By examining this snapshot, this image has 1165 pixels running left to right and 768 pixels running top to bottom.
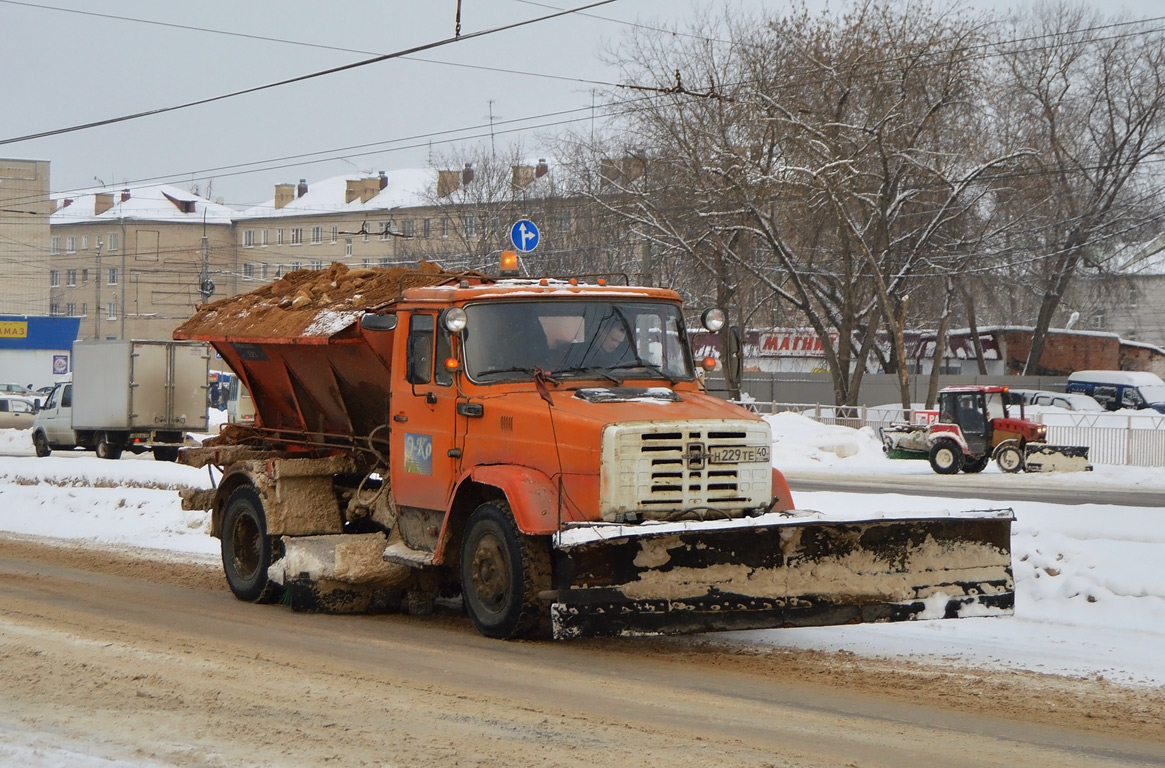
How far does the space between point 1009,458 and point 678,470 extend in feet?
77.8

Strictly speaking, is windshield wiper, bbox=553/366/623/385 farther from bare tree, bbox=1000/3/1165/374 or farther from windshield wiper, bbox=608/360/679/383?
bare tree, bbox=1000/3/1165/374

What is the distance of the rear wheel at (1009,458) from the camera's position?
30.4m

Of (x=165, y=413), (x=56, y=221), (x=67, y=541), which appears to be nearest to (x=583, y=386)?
(x=67, y=541)

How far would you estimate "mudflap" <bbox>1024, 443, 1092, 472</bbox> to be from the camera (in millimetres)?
29578

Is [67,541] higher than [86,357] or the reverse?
the reverse

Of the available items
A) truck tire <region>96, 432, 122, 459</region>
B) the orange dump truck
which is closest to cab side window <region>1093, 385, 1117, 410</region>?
truck tire <region>96, 432, 122, 459</region>

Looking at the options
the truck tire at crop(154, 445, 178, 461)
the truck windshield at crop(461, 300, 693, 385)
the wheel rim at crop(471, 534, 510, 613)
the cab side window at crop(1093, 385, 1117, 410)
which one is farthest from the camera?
the cab side window at crop(1093, 385, 1117, 410)

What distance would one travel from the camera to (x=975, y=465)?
31062mm

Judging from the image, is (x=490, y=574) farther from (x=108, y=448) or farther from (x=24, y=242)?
(x=24, y=242)

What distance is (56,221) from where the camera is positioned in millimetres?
112562

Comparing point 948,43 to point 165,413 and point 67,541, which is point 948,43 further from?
point 67,541

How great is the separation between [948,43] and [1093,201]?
49.7ft

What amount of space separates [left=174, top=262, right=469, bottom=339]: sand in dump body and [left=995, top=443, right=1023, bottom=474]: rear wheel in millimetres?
21518

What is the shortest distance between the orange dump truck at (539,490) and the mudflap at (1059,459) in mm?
21554
